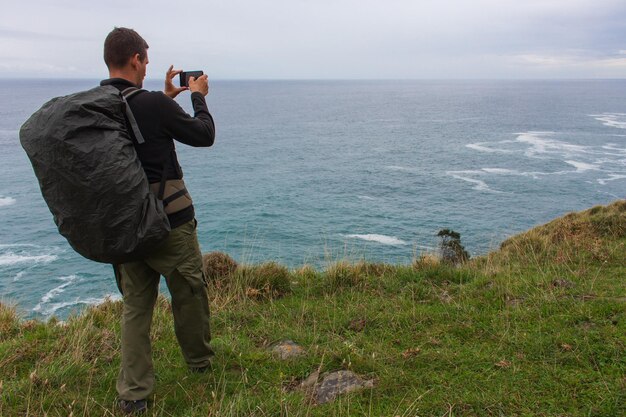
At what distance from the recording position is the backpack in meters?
3.40

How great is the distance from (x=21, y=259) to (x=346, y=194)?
2525 cm

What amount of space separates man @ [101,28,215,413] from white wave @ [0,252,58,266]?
95.8 ft

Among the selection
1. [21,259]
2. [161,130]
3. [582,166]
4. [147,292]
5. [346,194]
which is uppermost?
[161,130]

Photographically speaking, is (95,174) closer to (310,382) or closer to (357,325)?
(310,382)

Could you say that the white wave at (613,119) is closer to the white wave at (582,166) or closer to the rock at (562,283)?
the white wave at (582,166)

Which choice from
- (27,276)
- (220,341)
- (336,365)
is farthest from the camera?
(27,276)

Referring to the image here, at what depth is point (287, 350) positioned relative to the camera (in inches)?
202

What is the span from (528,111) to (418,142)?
192 ft

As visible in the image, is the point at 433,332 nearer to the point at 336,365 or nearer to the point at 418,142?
the point at 336,365

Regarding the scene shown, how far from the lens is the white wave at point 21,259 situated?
2932cm

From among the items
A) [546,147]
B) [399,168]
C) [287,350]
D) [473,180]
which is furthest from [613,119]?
[287,350]

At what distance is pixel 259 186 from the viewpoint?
156 ft

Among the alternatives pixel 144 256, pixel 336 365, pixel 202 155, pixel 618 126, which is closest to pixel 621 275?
pixel 336 365

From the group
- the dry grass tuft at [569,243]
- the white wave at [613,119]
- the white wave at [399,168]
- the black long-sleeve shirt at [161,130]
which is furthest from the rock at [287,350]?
the white wave at [613,119]
